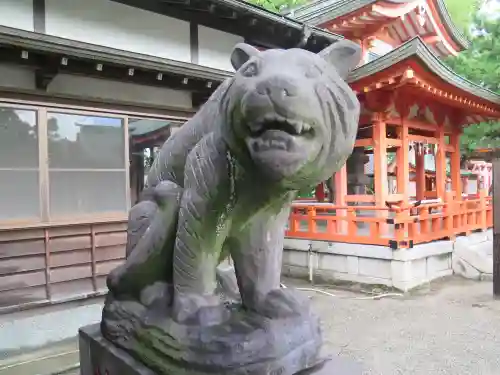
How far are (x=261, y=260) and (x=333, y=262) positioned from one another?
19.3ft

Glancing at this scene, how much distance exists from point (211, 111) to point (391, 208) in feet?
18.0

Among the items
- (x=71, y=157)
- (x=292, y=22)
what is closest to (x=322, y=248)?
(x=292, y=22)

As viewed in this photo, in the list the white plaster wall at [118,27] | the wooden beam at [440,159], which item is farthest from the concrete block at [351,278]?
the white plaster wall at [118,27]

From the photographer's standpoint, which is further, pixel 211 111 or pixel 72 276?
pixel 72 276

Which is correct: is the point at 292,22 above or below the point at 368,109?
above

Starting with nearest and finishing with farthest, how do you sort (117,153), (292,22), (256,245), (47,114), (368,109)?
(256,245) < (47,114) < (117,153) < (292,22) < (368,109)

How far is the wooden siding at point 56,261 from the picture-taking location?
4.34 meters

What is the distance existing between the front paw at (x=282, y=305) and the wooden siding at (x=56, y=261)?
373 centimetres

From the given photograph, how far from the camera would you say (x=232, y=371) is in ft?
4.43

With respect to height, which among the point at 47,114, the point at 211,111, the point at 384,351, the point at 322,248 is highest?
the point at 47,114

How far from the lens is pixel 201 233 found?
1500mm

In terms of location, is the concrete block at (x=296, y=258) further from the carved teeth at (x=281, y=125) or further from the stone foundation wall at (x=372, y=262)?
the carved teeth at (x=281, y=125)

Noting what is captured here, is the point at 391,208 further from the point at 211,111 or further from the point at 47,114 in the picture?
the point at 211,111

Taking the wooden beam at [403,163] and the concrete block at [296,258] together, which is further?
the concrete block at [296,258]
